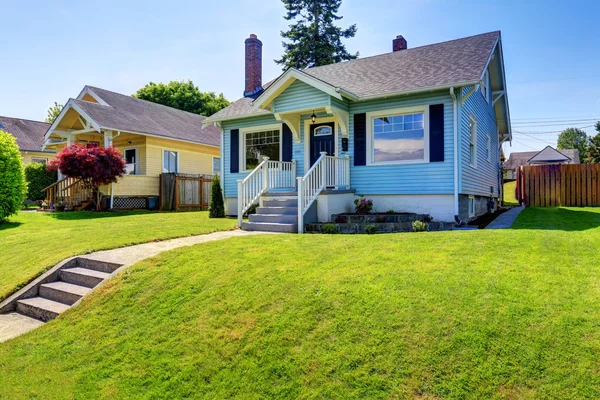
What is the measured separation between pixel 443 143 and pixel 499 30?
592 cm

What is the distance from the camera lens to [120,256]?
21.9ft

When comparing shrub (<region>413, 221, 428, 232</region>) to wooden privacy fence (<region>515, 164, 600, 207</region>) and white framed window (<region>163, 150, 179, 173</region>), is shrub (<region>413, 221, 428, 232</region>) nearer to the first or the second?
wooden privacy fence (<region>515, 164, 600, 207</region>)

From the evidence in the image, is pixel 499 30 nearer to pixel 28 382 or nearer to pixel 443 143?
pixel 443 143

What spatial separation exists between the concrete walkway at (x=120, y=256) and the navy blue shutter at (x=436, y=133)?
577cm

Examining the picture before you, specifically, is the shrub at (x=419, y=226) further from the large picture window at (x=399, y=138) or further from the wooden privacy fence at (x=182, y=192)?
the wooden privacy fence at (x=182, y=192)

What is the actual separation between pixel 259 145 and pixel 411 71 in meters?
5.59

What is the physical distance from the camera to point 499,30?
13.0 meters

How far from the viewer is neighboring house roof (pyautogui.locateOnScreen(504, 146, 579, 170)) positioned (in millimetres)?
34284

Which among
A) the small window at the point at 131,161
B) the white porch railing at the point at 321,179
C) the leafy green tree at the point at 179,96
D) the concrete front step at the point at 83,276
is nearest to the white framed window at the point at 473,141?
the white porch railing at the point at 321,179

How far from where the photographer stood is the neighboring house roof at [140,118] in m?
17.9

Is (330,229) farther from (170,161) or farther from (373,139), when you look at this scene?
(170,161)

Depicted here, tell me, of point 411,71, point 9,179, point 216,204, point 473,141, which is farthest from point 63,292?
point 473,141

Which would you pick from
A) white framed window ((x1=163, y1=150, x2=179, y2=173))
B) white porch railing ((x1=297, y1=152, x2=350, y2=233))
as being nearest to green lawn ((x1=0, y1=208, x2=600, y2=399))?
white porch railing ((x1=297, y1=152, x2=350, y2=233))

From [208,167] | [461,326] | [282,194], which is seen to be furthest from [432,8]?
[208,167]
